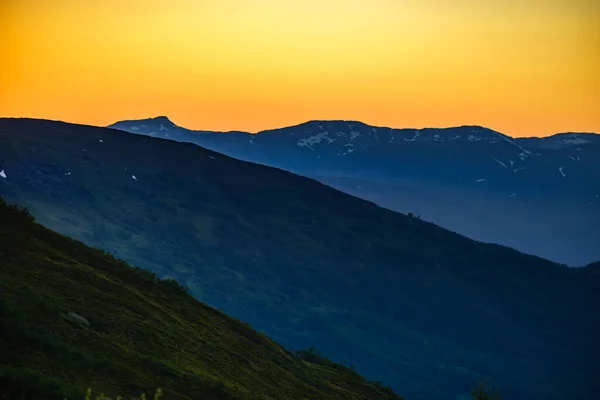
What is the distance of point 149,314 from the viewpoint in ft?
185

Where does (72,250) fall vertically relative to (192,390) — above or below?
above

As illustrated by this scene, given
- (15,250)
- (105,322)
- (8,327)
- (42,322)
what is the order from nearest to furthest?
(8,327), (42,322), (105,322), (15,250)

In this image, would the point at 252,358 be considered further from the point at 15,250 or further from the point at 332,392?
the point at 15,250

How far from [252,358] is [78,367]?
30036mm

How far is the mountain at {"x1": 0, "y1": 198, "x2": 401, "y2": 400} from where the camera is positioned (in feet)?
121

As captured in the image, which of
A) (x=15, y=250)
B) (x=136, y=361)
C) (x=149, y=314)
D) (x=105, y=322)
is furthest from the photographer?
(x=149, y=314)

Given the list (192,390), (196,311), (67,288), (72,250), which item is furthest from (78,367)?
(196,311)

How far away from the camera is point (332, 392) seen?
3022 inches

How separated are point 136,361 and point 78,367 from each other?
5.74 m

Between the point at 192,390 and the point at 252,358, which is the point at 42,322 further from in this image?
the point at 252,358

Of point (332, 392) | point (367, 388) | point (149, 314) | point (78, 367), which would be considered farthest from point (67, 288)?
point (367, 388)

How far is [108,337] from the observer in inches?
1779

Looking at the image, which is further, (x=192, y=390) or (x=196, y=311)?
(x=196, y=311)

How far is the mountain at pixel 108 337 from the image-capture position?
36844mm
